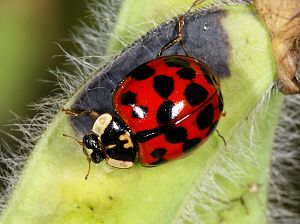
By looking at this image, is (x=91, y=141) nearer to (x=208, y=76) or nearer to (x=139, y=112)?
(x=139, y=112)

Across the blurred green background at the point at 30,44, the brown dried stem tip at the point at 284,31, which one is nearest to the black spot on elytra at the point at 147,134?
the brown dried stem tip at the point at 284,31

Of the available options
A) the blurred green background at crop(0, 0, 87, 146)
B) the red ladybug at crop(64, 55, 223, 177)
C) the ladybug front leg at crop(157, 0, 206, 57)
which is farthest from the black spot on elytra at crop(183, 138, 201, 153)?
the blurred green background at crop(0, 0, 87, 146)

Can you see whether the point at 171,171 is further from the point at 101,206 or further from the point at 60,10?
the point at 60,10

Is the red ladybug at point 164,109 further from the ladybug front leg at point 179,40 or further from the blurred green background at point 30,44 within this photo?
the blurred green background at point 30,44

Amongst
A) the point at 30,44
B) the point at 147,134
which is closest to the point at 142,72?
the point at 147,134

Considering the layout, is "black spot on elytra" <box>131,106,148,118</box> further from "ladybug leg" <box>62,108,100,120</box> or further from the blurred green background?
the blurred green background
